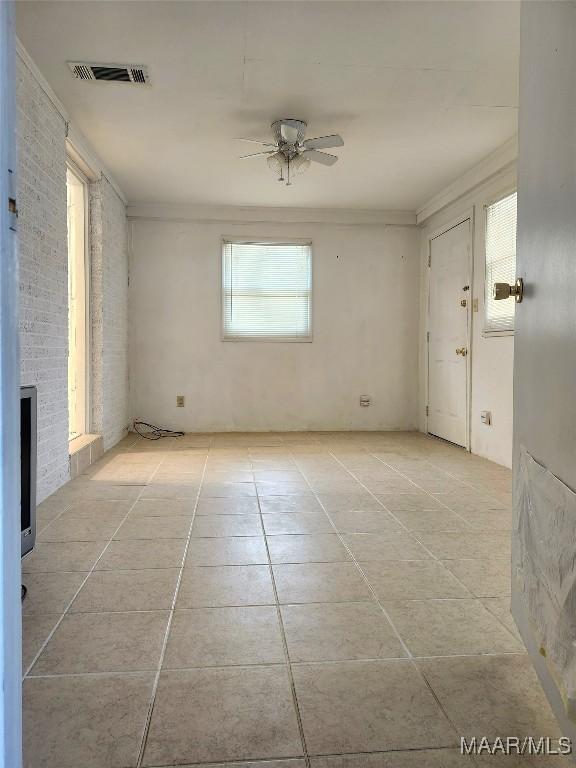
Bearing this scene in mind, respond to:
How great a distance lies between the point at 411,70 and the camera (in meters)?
3.31

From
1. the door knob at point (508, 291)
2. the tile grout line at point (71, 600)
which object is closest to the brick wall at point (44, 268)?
the tile grout line at point (71, 600)

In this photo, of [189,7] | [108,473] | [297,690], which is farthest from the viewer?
[108,473]

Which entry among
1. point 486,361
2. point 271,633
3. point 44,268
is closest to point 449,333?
point 486,361

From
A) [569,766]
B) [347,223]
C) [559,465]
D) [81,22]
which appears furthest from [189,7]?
[347,223]

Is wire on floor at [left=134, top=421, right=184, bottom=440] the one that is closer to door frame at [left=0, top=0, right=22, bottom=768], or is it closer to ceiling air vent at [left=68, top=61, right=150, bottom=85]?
ceiling air vent at [left=68, top=61, right=150, bottom=85]

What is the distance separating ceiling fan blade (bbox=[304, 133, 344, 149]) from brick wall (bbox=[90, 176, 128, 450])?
2.05 metres

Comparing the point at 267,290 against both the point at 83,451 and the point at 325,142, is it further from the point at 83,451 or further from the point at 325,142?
the point at 83,451

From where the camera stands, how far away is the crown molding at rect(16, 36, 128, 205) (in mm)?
3170

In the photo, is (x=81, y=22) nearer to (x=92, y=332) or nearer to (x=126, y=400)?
(x=92, y=332)

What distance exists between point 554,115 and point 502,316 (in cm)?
361

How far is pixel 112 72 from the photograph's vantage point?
3.35m

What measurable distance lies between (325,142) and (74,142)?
1.87 m

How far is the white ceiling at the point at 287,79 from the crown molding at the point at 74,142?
0.05m

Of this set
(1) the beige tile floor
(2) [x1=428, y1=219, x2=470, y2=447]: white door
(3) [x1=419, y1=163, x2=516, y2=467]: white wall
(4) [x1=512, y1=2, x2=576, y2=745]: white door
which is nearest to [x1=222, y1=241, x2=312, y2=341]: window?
(2) [x1=428, y1=219, x2=470, y2=447]: white door
